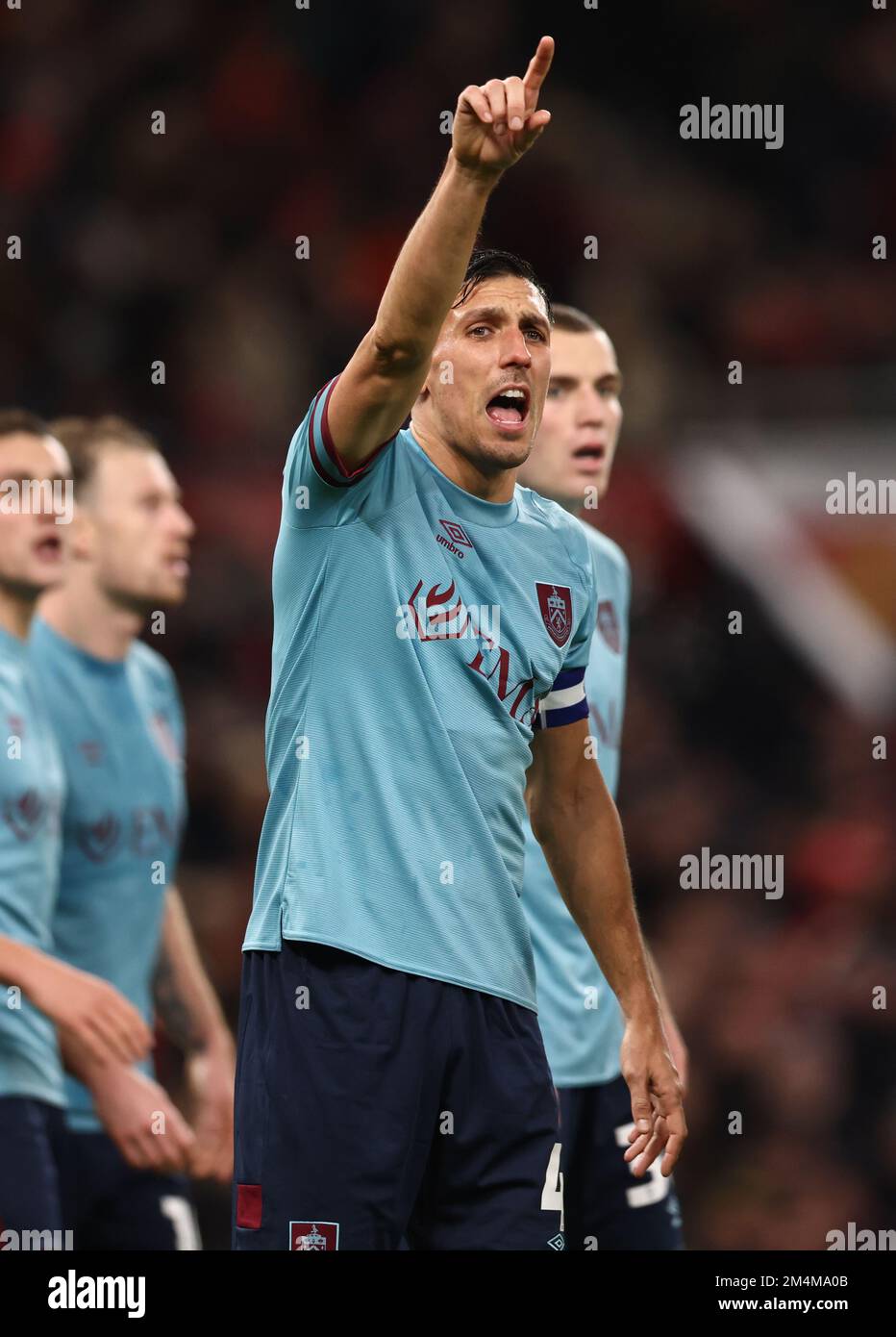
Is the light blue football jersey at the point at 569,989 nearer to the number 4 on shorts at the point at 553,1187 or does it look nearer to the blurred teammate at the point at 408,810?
the blurred teammate at the point at 408,810

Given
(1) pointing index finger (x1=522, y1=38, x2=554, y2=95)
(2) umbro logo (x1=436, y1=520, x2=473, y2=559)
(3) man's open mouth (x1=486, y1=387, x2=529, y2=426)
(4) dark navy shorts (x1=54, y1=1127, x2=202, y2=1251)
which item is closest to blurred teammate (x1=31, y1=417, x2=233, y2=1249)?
(4) dark navy shorts (x1=54, y1=1127, x2=202, y2=1251)

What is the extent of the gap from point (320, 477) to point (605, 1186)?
211 centimetres

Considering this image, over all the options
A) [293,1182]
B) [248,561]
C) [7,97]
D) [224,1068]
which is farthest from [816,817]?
[293,1182]

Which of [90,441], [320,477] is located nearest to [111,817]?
[90,441]

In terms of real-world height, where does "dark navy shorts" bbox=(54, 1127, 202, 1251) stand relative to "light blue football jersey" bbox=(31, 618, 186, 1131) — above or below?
below

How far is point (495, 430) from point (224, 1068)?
2787 mm

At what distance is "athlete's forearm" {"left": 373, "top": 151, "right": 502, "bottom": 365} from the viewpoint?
112 inches

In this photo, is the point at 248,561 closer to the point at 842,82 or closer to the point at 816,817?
the point at 816,817

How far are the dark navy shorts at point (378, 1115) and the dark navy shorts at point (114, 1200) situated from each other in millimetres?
2371

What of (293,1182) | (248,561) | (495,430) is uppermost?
(248,561)

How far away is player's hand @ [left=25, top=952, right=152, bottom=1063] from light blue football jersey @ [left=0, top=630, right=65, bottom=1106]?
217mm

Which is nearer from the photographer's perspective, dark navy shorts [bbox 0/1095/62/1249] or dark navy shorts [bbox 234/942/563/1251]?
dark navy shorts [bbox 234/942/563/1251]

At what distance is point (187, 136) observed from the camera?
10320mm

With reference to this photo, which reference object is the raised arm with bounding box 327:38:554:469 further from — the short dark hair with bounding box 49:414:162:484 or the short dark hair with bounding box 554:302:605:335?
the short dark hair with bounding box 49:414:162:484
